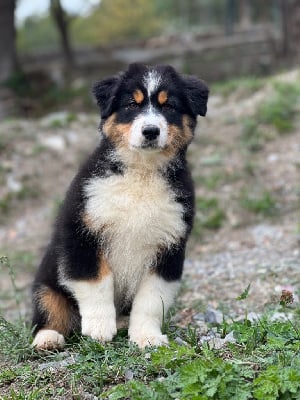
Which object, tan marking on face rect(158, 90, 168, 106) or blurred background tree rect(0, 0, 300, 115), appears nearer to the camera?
tan marking on face rect(158, 90, 168, 106)

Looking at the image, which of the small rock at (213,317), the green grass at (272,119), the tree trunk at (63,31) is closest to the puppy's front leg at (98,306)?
the small rock at (213,317)

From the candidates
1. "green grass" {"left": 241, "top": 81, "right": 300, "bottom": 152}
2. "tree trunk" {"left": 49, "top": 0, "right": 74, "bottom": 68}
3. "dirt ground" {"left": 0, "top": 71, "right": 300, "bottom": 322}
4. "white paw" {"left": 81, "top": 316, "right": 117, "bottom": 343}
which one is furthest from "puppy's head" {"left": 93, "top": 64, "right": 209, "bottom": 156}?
"tree trunk" {"left": 49, "top": 0, "right": 74, "bottom": 68}

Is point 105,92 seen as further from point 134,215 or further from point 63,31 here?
point 63,31

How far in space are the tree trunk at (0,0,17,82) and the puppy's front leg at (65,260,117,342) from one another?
11449mm

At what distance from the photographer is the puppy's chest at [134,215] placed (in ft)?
15.0

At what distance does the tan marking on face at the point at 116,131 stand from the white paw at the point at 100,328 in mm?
1207

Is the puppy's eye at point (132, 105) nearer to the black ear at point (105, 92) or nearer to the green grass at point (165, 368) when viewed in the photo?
the black ear at point (105, 92)

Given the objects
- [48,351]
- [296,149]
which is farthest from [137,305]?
[296,149]

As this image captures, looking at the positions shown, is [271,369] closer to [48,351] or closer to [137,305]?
[137,305]

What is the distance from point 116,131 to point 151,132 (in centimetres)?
40

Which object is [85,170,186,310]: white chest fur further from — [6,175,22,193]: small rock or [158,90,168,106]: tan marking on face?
[6,175,22,193]: small rock

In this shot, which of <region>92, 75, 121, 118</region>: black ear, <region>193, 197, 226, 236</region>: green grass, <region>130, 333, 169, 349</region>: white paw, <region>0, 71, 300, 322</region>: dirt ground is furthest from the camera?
<region>193, 197, 226, 236</region>: green grass

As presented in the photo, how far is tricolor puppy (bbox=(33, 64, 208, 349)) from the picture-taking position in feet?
15.0

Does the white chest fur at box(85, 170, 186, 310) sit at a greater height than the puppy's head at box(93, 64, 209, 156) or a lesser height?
lesser
